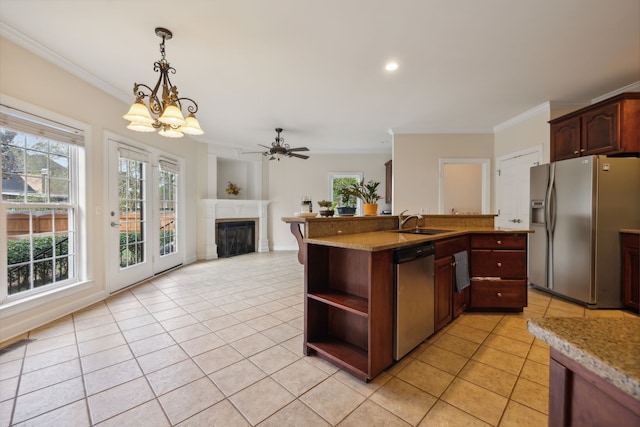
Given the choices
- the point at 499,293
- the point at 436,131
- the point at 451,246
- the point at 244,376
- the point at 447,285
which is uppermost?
the point at 436,131

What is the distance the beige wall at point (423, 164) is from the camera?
478cm

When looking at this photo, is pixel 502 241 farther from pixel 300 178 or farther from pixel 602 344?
pixel 300 178

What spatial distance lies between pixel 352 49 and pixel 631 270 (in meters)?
3.71

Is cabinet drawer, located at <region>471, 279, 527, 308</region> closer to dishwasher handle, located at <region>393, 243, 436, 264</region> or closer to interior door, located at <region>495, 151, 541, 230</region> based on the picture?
dishwasher handle, located at <region>393, 243, 436, 264</region>

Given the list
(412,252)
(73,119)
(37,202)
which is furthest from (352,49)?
(37,202)

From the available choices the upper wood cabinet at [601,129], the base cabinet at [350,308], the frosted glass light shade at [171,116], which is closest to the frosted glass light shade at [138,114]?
the frosted glass light shade at [171,116]

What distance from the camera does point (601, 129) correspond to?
3.04 m

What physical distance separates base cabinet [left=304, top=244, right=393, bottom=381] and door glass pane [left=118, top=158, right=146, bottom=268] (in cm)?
306

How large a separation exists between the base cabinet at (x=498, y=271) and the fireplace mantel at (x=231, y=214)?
4991 mm

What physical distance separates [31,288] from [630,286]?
20.0 ft

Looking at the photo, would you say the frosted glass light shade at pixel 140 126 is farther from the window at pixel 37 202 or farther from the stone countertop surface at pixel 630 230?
the stone countertop surface at pixel 630 230

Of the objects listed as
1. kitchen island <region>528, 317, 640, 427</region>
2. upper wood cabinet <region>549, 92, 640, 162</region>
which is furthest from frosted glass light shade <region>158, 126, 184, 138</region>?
upper wood cabinet <region>549, 92, 640, 162</region>

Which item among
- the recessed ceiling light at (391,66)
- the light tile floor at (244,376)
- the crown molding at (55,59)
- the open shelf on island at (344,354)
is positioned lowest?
the light tile floor at (244,376)

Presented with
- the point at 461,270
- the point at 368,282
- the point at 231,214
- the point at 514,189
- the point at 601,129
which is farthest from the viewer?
the point at 231,214
